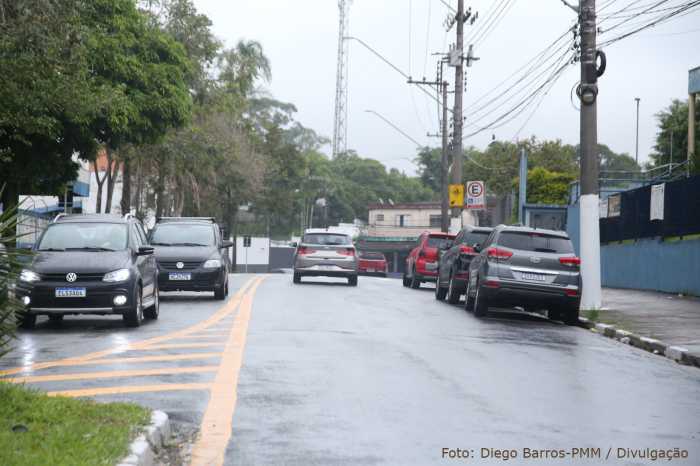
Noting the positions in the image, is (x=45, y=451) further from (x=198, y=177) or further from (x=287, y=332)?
(x=198, y=177)

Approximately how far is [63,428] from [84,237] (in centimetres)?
846

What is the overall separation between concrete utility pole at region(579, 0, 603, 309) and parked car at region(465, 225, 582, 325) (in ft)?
6.50

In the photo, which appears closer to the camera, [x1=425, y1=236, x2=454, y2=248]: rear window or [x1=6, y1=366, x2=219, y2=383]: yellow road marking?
[x1=6, y1=366, x2=219, y2=383]: yellow road marking

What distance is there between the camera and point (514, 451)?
17.7 feet

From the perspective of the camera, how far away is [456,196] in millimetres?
31953

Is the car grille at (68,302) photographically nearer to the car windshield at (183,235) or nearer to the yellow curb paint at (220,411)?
the yellow curb paint at (220,411)

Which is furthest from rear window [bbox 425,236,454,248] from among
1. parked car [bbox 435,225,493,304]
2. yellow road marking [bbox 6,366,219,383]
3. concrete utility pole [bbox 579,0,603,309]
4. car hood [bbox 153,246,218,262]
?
yellow road marking [bbox 6,366,219,383]

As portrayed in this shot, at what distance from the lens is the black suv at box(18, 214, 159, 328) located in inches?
458

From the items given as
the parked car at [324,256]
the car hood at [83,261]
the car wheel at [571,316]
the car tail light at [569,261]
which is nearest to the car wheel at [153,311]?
the car hood at [83,261]

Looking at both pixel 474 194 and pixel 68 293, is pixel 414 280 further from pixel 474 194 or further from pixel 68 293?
pixel 68 293

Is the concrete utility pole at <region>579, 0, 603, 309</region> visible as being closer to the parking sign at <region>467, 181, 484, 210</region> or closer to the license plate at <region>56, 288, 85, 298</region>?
the license plate at <region>56, 288, 85, 298</region>

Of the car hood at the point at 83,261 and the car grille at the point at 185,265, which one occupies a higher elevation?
the car hood at the point at 83,261

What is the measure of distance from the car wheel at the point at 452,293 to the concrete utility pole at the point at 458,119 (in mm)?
13659

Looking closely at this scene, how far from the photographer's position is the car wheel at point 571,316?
15273 mm
